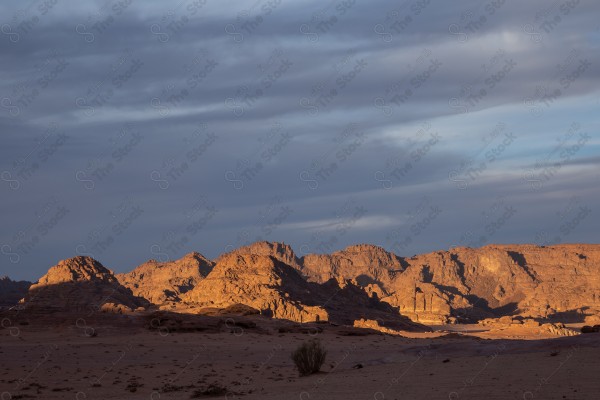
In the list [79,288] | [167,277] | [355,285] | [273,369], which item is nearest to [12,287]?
[167,277]

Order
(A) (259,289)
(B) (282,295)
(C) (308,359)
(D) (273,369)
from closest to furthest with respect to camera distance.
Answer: (C) (308,359), (D) (273,369), (B) (282,295), (A) (259,289)

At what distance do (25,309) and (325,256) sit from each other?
132197 millimetres

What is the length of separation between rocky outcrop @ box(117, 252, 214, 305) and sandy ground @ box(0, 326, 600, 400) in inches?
2710

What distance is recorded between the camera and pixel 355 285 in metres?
88.4

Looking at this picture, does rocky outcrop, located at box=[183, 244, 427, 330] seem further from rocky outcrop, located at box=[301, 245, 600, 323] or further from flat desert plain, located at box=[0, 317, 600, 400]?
rocky outcrop, located at box=[301, 245, 600, 323]

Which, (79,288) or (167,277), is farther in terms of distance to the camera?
(167,277)

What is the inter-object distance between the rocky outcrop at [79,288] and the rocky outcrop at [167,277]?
1100 inches

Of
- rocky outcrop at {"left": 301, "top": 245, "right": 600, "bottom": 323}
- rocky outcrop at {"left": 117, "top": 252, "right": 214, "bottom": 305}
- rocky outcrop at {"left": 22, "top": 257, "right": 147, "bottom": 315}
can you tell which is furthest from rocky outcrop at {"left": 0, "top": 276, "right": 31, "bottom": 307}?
rocky outcrop at {"left": 301, "top": 245, "right": 600, "bottom": 323}

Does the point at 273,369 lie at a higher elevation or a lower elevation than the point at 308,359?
lower

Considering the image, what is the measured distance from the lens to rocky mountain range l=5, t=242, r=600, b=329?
2938 inches

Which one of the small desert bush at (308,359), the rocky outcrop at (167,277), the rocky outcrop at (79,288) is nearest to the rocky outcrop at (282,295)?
the rocky outcrop at (79,288)

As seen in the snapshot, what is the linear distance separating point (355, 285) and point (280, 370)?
56222 mm

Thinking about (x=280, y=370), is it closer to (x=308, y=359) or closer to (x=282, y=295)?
(x=308, y=359)

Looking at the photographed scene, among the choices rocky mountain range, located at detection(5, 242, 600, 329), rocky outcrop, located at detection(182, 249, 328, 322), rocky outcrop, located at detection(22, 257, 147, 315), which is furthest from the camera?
rocky mountain range, located at detection(5, 242, 600, 329)
